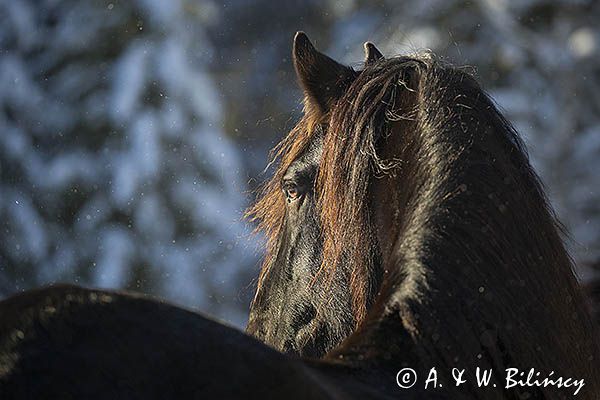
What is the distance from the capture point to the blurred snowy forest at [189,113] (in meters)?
7.54

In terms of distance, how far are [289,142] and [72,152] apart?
6335 millimetres

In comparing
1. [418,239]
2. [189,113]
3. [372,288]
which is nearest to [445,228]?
[418,239]

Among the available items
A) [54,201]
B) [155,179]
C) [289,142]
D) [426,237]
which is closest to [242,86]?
[155,179]

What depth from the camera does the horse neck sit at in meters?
1.30

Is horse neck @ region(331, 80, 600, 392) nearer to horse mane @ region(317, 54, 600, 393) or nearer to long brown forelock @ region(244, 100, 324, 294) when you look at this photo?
horse mane @ region(317, 54, 600, 393)

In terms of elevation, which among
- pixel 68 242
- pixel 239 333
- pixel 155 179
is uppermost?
pixel 155 179

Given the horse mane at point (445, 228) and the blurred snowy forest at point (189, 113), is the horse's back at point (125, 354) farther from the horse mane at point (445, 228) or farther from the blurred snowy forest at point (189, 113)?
the blurred snowy forest at point (189, 113)

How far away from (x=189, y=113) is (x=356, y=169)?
689 centimetres

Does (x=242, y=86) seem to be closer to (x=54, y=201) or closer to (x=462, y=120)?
(x=54, y=201)

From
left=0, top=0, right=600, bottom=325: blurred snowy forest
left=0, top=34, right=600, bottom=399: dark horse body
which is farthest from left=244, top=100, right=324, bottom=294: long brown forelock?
left=0, top=0, right=600, bottom=325: blurred snowy forest

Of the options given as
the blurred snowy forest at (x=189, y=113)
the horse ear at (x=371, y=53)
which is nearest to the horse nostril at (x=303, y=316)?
the horse ear at (x=371, y=53)

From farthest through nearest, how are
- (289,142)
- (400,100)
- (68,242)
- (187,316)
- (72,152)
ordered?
(72,152)
(68,242)
(289,142)
(400,100)
(187,316)

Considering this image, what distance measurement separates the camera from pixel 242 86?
336 inches

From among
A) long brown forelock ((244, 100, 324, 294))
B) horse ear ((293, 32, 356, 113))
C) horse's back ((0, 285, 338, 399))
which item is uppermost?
horse ear ((293, 32, 356, 113))
